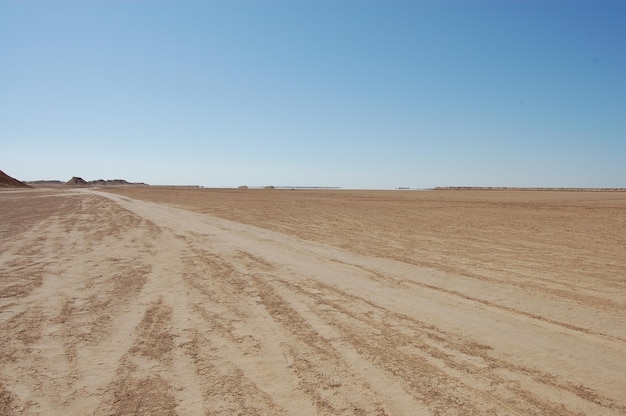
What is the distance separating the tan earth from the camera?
2.99 meters

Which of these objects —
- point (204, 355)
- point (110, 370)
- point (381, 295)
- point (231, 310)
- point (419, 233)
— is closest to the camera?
point (110, 370)

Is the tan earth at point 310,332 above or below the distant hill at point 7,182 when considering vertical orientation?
below

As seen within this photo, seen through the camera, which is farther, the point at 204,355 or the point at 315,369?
the point at 204,355

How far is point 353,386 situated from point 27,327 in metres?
3.69

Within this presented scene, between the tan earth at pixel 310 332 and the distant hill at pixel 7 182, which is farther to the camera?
the distant hill at pixel 7 182

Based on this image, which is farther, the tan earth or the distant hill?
the distant hill

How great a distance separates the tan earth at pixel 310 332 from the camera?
9.81 feet

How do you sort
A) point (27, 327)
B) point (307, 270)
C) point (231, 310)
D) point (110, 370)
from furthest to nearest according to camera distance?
point (307, 270), point (231, 310), point (27, 327), point (110, 370)

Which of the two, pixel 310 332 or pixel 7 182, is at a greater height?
pixel 7 182

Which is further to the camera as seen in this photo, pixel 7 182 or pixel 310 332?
pixel 7 182

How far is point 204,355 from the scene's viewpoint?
146 inches

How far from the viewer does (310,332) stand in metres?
4.32

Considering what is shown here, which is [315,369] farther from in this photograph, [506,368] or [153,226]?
[153,226]

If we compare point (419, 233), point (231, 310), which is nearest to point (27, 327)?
point (231, 310)
